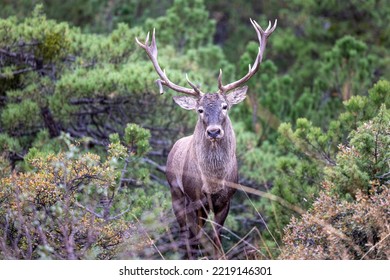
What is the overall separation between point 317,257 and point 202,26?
1109 centimetres

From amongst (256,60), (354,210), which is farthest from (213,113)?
(354,210)

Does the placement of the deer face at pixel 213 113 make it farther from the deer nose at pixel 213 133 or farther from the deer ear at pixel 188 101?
the deer ear at pixel 188 101

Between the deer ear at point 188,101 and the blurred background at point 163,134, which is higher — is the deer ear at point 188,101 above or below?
above

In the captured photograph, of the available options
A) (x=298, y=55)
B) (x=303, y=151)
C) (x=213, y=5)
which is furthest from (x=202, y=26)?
(x=303, y=151)

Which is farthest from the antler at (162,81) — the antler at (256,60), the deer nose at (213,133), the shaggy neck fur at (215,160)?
the deer nose at (213,133)

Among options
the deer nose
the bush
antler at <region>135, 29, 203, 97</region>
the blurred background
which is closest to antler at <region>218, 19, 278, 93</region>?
antler at <region>135, 29, 203, 97</region>

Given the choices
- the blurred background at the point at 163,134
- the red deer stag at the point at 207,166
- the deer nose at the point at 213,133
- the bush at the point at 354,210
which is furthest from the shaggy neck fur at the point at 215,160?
the bush at the point at 354,210

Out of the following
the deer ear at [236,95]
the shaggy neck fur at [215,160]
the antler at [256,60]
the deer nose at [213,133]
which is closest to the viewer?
the deer nose at [213,133]

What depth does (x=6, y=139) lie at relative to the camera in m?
11.5

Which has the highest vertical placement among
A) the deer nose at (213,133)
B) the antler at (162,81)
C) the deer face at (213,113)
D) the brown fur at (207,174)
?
the antler at (162,81)

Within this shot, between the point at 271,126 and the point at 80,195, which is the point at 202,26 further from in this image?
the point at 80,195

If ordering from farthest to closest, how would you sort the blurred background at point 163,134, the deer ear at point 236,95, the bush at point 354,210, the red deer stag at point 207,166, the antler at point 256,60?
the deer ear at point 236,95
the antler at point 256,60
the red deer stag at point 207,166
the blurred background at point 163,134
the bush at point 354,210

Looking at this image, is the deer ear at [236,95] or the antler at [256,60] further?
the deer ear at [236,95]

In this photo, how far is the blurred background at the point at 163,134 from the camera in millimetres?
7977
